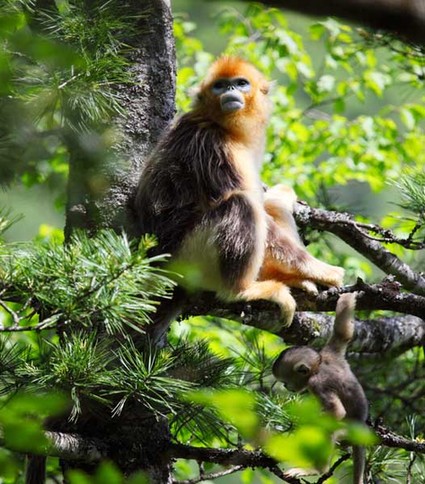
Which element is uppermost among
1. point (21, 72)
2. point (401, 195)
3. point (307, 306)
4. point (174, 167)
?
point (21, 72)

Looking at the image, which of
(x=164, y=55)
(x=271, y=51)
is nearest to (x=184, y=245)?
(x=164, y=55)

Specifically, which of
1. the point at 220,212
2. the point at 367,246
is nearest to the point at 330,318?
the point at 367,246

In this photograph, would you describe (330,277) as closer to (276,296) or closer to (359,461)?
(276,296)

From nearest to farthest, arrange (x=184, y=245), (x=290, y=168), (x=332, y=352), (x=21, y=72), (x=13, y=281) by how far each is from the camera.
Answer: (x=13, y=281) < (x=21, y=72) < (x=184, y=245) < (x=332, y=352) < (x=290, y=168)

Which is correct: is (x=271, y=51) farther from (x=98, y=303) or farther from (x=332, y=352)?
(x=98, y=303)

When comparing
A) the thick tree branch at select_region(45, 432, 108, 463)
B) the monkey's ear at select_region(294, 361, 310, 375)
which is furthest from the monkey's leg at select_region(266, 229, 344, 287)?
the thick tree branch at select_region(45, 432, 108, 463)

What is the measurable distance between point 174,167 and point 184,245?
1.06ft

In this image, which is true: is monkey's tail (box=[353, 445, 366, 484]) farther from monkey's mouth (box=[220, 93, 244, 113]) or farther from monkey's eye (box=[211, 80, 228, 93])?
monkey's eye (box=[211, 80, 228, 93])

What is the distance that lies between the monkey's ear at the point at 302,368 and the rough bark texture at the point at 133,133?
91 centimetres

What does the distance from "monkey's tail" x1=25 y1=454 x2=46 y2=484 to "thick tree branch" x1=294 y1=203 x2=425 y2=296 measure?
1.51 m

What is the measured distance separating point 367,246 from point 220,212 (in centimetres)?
62

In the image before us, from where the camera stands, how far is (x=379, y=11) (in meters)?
0.62

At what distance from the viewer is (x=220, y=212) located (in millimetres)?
3195

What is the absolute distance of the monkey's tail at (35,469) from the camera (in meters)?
2.40
